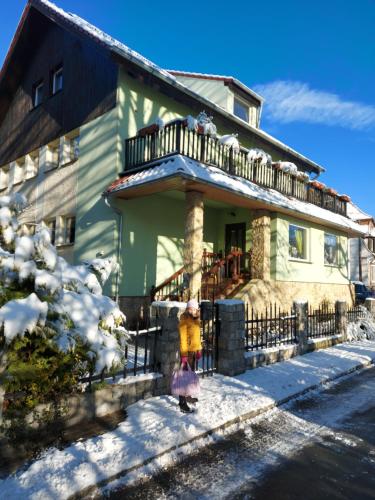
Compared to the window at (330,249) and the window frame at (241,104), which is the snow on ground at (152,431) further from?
the window frame at (241,104)

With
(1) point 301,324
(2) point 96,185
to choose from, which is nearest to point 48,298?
(1) point 301,324

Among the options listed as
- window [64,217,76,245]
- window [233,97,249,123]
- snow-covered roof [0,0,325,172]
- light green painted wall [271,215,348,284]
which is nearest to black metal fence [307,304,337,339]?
light green painted wall [271,215,348,284]

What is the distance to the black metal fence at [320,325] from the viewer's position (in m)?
10.1

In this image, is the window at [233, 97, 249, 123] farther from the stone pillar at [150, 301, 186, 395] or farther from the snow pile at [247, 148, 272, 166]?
the stone pillar at [150, 301, 186, 395]

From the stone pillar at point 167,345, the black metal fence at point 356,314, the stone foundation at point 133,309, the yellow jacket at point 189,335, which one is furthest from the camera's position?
the black metal fence at point 356,314

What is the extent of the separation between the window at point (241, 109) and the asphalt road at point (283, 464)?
15155 millimetres

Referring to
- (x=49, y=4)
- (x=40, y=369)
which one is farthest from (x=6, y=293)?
(x=49, y=4)

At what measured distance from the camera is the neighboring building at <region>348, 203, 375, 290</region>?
3170 centimetres

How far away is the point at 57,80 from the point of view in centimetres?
1520

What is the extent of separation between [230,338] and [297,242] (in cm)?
931

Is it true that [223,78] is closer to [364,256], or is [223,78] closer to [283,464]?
[283,464]

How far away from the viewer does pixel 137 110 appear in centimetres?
1193

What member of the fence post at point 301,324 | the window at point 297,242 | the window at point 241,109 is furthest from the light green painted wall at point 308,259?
the window at point 241,109

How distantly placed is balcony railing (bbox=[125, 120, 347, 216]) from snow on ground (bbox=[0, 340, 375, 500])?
634 centimetres
